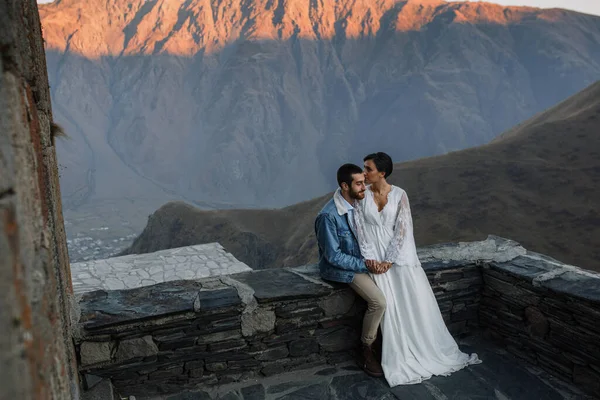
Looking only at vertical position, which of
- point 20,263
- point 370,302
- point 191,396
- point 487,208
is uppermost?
point 20,263

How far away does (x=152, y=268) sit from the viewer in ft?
24.7

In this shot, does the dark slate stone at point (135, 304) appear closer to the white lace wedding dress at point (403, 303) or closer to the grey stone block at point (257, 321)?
the grey stone block at point (257, 321)

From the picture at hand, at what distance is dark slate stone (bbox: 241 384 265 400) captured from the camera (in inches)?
109

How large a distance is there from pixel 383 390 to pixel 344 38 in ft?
206

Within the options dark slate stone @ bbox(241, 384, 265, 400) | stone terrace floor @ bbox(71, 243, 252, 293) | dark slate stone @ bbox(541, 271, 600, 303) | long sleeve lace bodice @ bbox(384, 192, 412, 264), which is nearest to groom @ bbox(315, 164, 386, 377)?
long sleeve lace bodice @ bbox(384, 192, 412, 264)

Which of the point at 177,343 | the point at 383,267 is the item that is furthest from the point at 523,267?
the point at 177,343

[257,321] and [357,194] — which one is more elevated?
[357,194]

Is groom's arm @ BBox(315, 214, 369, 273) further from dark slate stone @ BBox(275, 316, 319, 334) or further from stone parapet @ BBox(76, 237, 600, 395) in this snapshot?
dark slate stone @ BBox(275, 316, 319, 334)

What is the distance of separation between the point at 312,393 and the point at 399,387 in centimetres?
52

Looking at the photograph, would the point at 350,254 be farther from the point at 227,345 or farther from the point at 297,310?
the point at 227,345

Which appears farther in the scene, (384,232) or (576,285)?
(384,232)

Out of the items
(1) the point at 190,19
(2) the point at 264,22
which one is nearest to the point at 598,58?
(2) the point at 264,22

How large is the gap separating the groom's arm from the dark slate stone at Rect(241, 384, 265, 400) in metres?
0.87

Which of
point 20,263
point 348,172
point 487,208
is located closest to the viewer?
point 20,263
